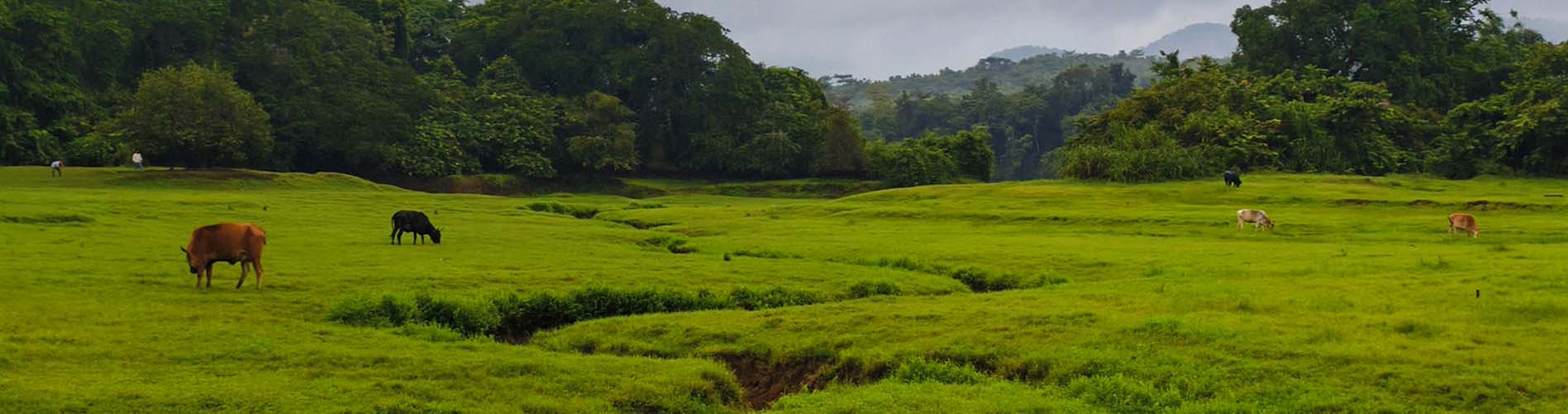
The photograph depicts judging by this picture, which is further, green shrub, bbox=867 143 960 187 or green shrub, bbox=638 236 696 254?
green shrub, bbox=867 143 960 187

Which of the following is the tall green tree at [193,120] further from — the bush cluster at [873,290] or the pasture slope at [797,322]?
the bush cluster at [873,290]

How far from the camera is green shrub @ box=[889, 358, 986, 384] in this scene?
12164 mm

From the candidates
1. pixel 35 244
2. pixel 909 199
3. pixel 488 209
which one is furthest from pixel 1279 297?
pixel 488 209

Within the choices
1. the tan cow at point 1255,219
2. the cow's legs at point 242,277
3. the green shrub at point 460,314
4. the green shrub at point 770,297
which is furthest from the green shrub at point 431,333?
the tan cow at point 1255,219

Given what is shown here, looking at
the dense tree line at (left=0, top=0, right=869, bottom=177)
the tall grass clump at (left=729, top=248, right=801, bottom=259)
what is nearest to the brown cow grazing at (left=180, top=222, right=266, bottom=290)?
the tall grass clump at (left=729, top=248, right=801, bottom=259)

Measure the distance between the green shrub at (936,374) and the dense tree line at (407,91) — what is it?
4986cm

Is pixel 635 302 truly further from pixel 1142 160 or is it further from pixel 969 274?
pixel 1142 160

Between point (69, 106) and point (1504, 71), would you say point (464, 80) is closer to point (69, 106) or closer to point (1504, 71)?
point (69, 106)

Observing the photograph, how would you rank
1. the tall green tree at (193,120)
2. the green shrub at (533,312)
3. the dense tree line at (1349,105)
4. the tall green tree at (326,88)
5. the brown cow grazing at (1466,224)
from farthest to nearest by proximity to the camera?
the tall green tree at (326,88) → the dense tree line at (1349,105) → the tall green tree at (193,120) → the brown cow grazing at (1466,224) → the green shrub at (533,312)

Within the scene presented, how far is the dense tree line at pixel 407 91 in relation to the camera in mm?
58969

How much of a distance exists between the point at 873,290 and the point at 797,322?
4532 millimetres

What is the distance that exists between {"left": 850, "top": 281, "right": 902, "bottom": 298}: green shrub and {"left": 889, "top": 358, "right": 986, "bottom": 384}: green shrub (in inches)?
253

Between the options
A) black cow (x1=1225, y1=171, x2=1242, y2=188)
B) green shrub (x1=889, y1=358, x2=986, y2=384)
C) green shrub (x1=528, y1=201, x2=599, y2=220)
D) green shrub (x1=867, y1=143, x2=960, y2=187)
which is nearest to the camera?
green shrub (x1=889, y1=358, x2=986, y2=384)

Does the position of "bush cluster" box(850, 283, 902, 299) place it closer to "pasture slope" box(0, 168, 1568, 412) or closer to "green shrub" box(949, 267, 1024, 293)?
"pasture slope" box(0, 168, 1568, 412)
